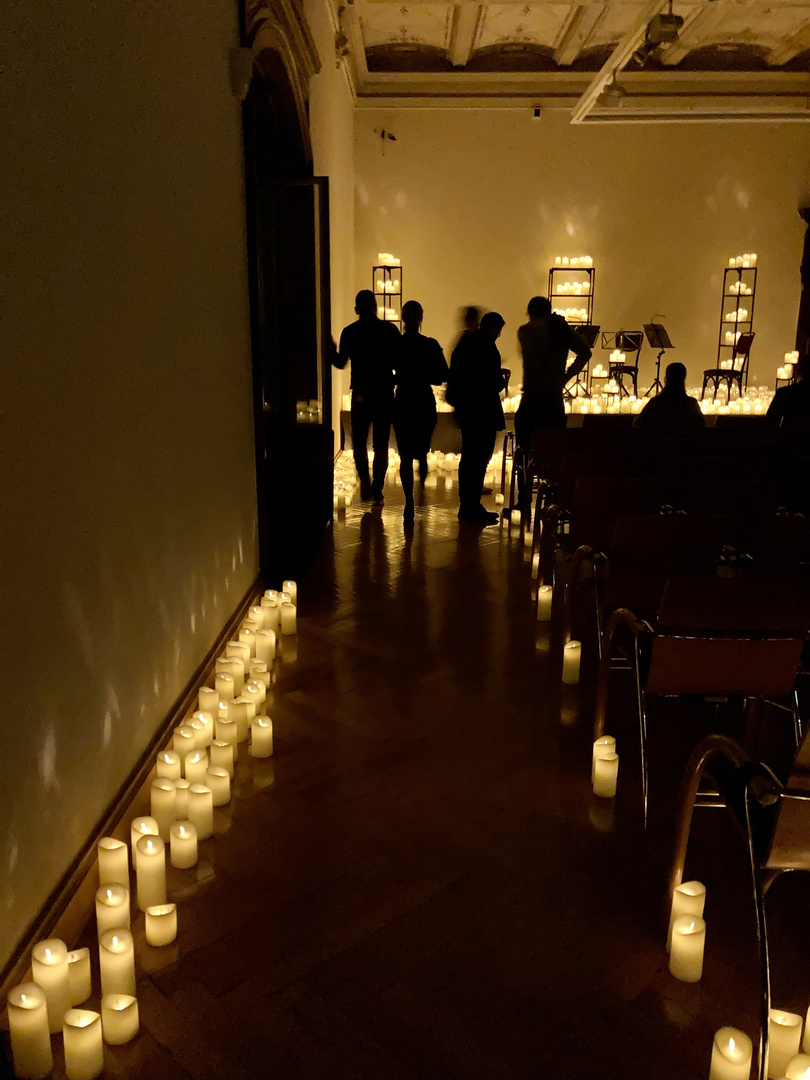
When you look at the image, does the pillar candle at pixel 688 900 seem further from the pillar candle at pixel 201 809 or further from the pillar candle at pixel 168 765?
the pillar candle at pixel 168 765

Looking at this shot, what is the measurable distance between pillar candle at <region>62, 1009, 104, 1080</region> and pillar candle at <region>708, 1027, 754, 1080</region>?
1.13 m

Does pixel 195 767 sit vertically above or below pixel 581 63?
below

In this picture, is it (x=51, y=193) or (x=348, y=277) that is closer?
(x=51, y=193)

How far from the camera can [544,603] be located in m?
4.16

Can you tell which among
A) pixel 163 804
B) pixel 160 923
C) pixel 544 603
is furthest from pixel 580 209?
pixel 160 923

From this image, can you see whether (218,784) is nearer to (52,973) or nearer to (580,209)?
(52,973)

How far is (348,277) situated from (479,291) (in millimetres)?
2386

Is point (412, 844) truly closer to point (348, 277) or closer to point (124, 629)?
point (124, 629)

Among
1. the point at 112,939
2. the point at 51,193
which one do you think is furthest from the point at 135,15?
the point at 112,939

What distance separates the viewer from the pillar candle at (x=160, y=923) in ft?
6.38

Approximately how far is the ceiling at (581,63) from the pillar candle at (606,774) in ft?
32.2

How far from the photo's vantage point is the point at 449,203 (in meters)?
12.3

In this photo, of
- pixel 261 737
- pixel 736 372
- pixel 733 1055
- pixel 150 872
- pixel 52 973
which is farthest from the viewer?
pixel 736 372

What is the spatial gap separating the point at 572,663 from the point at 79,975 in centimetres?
220
